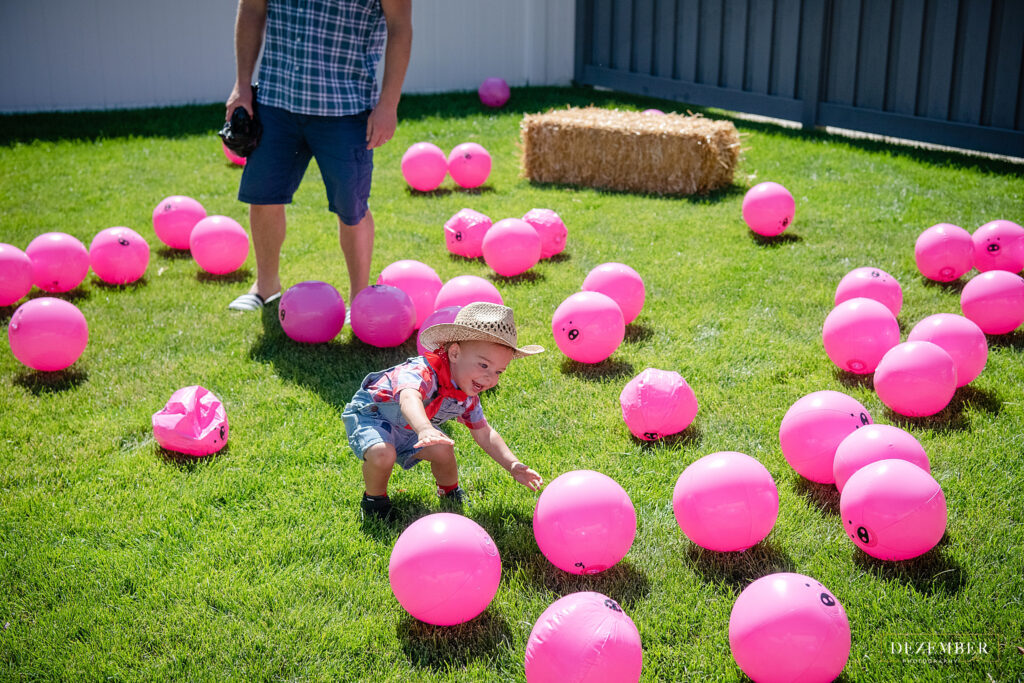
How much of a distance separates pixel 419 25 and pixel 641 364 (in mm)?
11374

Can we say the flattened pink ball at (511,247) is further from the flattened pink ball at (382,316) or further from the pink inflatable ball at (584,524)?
the pink inflatable ball at (584,524)

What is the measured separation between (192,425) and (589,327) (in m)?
2.09

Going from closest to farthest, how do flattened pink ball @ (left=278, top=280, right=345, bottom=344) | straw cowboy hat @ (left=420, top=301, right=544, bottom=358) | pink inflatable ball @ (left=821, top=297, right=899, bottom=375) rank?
1. straw cowboy hat @ (left=420, top=301, right=544, bottom=358)
2. pink inflatable ball @ (left=821, top=297, right=899, bottom=375)
3. flattened pink ball @ (left=278, top=280, right=345, bottom=344)

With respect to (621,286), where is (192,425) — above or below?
below

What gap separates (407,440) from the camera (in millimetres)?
3467

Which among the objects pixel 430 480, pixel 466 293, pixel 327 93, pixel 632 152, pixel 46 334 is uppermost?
pixel 327 93

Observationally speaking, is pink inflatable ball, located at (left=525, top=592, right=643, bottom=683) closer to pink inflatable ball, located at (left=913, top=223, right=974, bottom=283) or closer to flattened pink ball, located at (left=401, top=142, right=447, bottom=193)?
pink inflatable ball, located at (left=913, top=223, right=974, bottom=283)

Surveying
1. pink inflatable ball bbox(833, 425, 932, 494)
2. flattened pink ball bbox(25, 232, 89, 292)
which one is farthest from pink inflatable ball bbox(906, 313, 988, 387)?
flattened pink ball bbox(25, 232, 89, 292)

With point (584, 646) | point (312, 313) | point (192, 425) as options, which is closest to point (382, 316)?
point (312, 313)

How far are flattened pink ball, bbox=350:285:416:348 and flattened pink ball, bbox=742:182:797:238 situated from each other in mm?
3410

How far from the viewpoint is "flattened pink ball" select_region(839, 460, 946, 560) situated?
9.57 feet

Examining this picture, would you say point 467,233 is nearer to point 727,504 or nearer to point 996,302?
point 996,302

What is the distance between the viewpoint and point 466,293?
15.9ft

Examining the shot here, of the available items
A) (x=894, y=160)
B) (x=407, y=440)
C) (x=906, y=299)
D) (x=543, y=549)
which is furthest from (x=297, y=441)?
(x=894, y=160)
